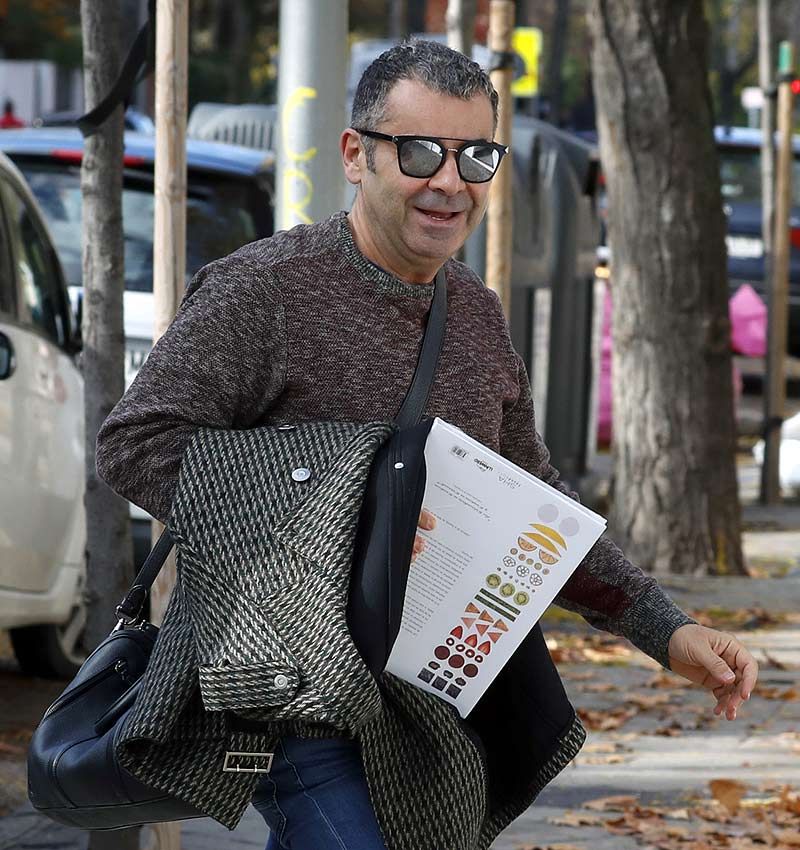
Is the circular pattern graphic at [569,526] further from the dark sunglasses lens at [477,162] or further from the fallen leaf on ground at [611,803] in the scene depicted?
the fallen leaf on ground at [611,803]

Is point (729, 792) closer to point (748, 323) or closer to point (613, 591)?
point (613, 591)

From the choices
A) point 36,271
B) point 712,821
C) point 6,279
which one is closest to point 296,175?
point 6,279

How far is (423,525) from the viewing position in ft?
8.44

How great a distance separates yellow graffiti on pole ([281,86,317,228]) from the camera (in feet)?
16.0

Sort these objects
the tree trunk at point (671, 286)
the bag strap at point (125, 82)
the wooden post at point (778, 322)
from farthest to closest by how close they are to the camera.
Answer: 1. the wooden post at point (778, 322)
2. the tree trunk at point (671, 286)
3. the bag strap at point (125, 82)

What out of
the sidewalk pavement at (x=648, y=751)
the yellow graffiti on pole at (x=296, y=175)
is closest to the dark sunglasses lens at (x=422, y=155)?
the yellow graffiti on pole at (x=296, y=175)

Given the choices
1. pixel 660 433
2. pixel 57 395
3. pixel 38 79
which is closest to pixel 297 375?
pixel 57 395

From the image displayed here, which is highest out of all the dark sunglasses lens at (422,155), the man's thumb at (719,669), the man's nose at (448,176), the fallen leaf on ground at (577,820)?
the dark sunglasses lens at (422,155)

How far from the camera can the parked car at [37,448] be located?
18.6 feet

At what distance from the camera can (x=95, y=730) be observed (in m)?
2.57

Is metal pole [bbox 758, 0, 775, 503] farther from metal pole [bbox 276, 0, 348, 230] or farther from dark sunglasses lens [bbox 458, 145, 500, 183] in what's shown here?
dark sunglasses lens [bbox 458, 145, 500, 183]

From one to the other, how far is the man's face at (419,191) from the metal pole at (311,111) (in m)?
2.17

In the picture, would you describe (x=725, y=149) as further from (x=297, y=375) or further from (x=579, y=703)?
(x=297, y=375)

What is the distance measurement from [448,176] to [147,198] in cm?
454
